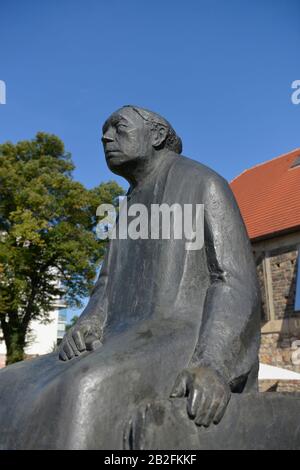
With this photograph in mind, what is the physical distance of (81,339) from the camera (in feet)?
7.79

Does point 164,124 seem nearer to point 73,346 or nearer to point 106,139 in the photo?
point 106,139

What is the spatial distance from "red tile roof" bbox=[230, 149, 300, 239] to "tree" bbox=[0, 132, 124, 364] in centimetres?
613

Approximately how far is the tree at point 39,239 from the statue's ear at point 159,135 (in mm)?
16997

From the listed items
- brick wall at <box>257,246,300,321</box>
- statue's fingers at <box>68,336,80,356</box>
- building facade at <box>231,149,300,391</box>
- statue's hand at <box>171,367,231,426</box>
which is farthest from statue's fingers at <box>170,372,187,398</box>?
brick wall at <box>257,246,300,321</box>

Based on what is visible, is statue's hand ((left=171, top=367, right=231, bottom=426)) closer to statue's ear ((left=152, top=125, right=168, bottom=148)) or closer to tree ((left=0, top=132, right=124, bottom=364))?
statue's ear ((left=152, top=125, right=168, bottom=148))

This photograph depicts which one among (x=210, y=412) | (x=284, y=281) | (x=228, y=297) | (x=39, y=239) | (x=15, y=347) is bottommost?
(x=15, y=347)

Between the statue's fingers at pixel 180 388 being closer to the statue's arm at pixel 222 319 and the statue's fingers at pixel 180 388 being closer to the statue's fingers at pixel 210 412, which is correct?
the statue's arm at pixel 222 319

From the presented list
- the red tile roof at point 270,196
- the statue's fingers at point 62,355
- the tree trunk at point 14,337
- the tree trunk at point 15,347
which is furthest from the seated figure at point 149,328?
the tree trunk at point 14,337

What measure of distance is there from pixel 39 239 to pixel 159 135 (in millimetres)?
17231

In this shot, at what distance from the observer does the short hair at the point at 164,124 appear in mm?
2809

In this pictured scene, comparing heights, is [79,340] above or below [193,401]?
above

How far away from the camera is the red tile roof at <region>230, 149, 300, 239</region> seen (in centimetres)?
1998

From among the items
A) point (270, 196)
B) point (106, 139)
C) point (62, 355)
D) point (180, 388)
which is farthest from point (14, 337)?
point (180, 388)

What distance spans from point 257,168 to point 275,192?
4493mm
